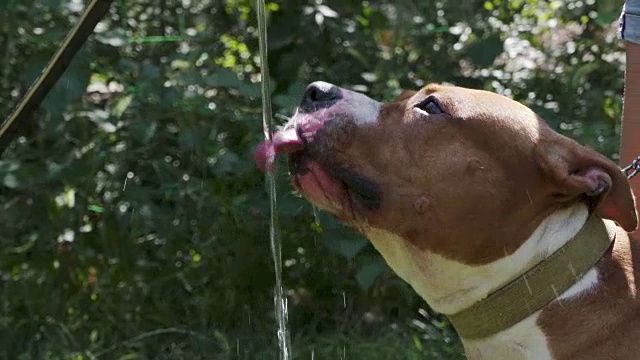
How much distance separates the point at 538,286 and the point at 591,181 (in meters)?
Result: 0.29

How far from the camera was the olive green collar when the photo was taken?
2.99 metres

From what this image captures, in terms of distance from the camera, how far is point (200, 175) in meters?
5.10

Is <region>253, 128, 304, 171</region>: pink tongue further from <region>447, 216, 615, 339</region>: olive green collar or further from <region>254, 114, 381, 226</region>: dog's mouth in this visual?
<region>447, 216, 615, 339</region>: olive green collar

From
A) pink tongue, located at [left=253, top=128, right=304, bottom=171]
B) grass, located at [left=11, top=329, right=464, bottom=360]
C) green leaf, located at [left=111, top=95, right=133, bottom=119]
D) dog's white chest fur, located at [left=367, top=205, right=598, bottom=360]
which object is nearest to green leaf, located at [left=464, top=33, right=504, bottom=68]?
grass, located at [left=11, top=329, right=464, bottom=360]

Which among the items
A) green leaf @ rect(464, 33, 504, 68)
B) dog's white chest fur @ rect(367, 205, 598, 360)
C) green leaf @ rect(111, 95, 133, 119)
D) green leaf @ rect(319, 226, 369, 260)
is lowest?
green leaf @ rect(319, 226, 369, 260)

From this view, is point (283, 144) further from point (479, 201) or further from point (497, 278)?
point (497, 278)

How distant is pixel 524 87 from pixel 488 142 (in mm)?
2319

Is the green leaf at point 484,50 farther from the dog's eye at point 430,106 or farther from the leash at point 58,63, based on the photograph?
the leash at point 58,63

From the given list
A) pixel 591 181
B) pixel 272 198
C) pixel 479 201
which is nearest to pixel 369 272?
pixel 272 198

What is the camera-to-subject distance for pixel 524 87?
534 cm

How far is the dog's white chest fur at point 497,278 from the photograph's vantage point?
9.87 ft

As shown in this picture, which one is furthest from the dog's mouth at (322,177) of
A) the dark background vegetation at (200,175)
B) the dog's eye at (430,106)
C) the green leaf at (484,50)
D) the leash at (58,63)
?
the green leaf at (484,50)

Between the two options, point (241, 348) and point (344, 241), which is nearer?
point (344, 241)

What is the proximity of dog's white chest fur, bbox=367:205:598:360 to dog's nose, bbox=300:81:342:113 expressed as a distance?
15.5 inches
